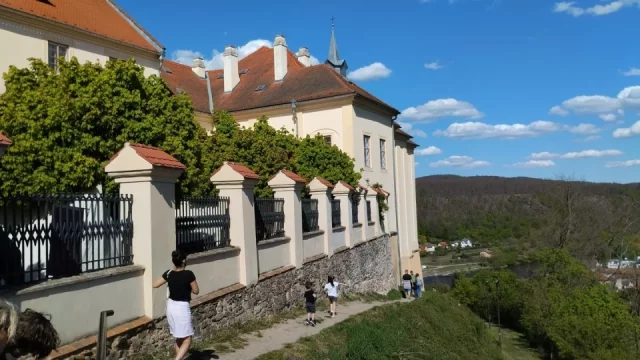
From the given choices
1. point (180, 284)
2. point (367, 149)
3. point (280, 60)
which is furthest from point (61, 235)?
point (280, 60)

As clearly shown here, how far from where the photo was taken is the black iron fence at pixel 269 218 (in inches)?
466

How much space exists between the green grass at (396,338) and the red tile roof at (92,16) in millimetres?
12886

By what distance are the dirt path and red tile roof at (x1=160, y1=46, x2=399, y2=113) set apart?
15533 millimetres

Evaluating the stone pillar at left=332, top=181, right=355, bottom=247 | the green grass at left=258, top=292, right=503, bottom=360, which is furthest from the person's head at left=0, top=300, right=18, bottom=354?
the stone pillar at left=332, top=181, right=355, bottom=247

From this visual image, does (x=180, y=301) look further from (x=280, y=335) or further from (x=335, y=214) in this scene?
(x=335, y=214)

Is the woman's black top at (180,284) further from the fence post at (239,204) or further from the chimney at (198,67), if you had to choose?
the chimney at (198,67)

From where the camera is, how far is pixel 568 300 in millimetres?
39188

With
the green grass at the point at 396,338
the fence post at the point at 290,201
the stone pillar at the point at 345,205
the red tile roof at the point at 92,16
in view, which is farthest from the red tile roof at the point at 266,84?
the fence post at the point at 290,201

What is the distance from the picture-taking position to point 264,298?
11.2 metres

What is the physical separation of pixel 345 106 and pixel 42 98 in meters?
16.8

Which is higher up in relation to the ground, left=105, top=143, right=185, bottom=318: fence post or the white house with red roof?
the white house with red roof

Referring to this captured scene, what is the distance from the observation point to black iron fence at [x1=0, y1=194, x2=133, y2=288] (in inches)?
218

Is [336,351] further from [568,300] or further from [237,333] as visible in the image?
[568,300]

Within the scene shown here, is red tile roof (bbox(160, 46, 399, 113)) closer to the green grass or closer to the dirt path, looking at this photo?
the green grass
